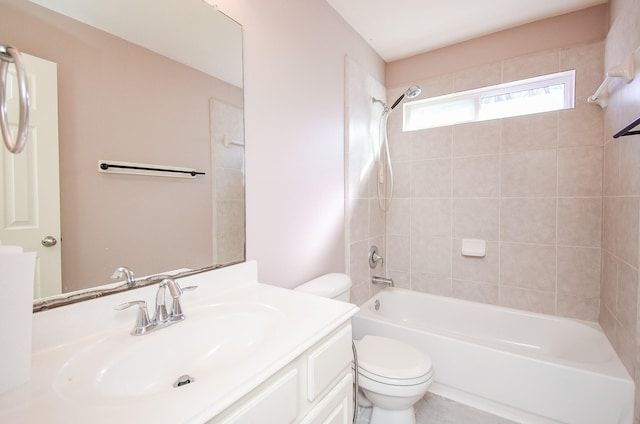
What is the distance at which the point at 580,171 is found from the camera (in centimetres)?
198

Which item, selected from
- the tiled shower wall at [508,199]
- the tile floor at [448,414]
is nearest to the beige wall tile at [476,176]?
the tiled shower wall at [508,199]

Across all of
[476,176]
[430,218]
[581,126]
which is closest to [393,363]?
[430,218]

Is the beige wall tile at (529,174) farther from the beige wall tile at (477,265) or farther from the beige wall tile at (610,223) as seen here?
the beige wall tile at (477,265)

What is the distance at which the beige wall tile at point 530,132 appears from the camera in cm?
205

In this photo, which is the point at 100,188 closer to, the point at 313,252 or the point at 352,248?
the point at 313,252

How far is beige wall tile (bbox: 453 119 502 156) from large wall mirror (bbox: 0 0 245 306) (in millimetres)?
1850

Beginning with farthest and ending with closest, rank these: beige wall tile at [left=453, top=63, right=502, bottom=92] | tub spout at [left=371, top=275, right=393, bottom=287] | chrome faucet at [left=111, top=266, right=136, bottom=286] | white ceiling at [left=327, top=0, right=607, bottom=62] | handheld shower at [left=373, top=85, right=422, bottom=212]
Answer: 1. handheld shower at [left=373, top=85, right=422, bottom=212]
2. tub spout at [left=371, top=275, right=393, bottom=287]
3. beige wall tile at [left=453, top=63, right=502, bottom=92]
4. white ceiling at [left=327, top=0, right=607, bottom=62]
5. chrome faucet at [left=111, top=266, right=136, bottom=286]

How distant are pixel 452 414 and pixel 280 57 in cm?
224

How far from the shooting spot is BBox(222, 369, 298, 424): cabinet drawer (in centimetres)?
62

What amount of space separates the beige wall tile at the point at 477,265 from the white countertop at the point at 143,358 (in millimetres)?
1707

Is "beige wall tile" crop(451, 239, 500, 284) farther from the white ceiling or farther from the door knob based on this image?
the door knob

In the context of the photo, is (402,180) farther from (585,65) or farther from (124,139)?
(124,139)

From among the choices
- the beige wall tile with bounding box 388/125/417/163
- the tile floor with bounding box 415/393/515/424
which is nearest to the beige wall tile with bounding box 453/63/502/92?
the beige wall tile with bounding box 388/125/417/163

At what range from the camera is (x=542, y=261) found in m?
2.11
